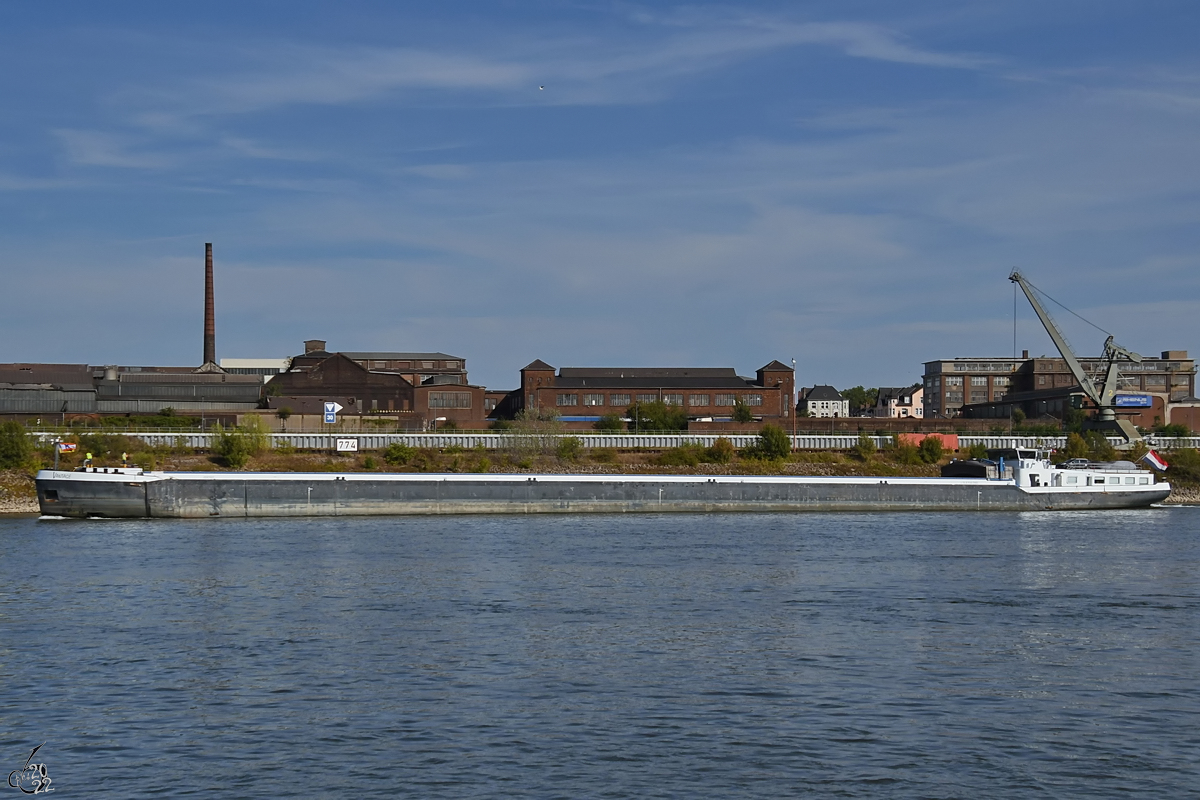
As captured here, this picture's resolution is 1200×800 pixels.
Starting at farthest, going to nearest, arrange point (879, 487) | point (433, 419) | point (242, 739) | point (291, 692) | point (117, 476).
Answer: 1. point (433, 419)
2. point (879, 487)
3. point (117, 476)
4. point (291, 692)
5. point (242, 739)

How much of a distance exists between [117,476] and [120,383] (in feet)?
212

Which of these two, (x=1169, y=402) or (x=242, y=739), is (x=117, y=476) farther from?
(x=1169, y=402)

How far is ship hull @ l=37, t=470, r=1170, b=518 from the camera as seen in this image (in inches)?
2221

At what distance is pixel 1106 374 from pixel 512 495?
3148 inches

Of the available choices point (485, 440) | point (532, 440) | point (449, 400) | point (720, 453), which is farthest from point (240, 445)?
point (449, 400)

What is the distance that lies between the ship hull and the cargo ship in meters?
0.05

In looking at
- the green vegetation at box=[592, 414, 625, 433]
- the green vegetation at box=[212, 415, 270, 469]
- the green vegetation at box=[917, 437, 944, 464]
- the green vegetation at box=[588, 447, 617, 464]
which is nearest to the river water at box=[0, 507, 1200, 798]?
the green vegetation at box=[212, 415, 270, 469]

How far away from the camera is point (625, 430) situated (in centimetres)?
11744

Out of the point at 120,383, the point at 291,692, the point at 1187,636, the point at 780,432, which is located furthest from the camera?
the point at 120,383

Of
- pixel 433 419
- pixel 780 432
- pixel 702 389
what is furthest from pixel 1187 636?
pixel 702 389

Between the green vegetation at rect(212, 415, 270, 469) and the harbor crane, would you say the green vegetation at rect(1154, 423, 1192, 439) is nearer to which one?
the harbor crane

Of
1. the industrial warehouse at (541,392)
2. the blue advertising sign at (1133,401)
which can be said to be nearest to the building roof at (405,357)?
the industrial warehouse at (541,392)

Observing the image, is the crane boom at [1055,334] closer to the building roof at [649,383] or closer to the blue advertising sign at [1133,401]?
the blue advertising sign at [1133,401]

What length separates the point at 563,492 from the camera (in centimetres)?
6191
